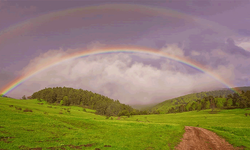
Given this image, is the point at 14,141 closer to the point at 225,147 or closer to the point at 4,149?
the point at 4,149

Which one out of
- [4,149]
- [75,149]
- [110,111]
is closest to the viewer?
[4,149]

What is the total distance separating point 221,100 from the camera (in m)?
181

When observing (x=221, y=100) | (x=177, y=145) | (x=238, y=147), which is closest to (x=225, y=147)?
(x=238, y=147)

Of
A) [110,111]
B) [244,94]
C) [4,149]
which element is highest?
[244,94]

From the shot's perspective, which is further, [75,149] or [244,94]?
[244,94]

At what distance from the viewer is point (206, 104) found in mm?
174375

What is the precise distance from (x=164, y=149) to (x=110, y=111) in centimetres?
15189

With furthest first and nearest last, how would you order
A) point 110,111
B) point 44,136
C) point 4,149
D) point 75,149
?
point 110,111, point 44,136, point 75,149, point 4,149

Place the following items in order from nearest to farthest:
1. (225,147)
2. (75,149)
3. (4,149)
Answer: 1. (4,149)
2. (75,149)
3. (225,147)

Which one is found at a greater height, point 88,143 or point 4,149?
point 4,149

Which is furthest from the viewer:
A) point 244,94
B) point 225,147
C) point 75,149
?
point 244,94

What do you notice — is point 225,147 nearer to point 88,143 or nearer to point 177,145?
point 177,145

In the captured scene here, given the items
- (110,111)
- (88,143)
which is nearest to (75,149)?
(88,143)

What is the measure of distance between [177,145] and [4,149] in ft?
85.8
